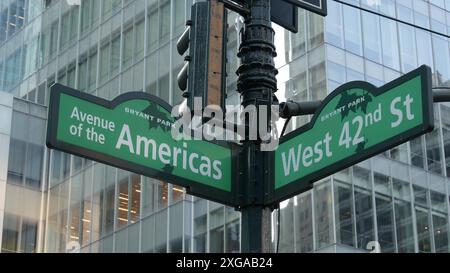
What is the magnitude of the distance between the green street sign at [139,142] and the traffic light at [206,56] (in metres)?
0.33

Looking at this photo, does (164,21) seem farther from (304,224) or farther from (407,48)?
(304,224)

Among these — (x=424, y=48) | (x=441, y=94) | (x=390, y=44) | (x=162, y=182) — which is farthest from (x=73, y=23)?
(x=441, y=94)

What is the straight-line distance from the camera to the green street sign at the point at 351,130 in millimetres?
6660

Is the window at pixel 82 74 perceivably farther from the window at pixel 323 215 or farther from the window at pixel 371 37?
the window at pixel 323 215

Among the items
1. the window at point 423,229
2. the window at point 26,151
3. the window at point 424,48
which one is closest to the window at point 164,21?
the window at point 26,151

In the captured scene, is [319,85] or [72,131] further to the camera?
[319,85]

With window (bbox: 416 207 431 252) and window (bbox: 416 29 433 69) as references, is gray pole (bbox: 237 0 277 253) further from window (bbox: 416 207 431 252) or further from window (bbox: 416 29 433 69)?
window (bbox: 416 29 433 69)

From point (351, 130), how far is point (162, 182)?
2685 centimetres

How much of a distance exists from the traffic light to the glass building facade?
17916 millimetres

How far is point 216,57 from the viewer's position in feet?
24.4

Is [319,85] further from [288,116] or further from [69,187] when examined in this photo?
[288,116]

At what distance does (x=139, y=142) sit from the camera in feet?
23.2
